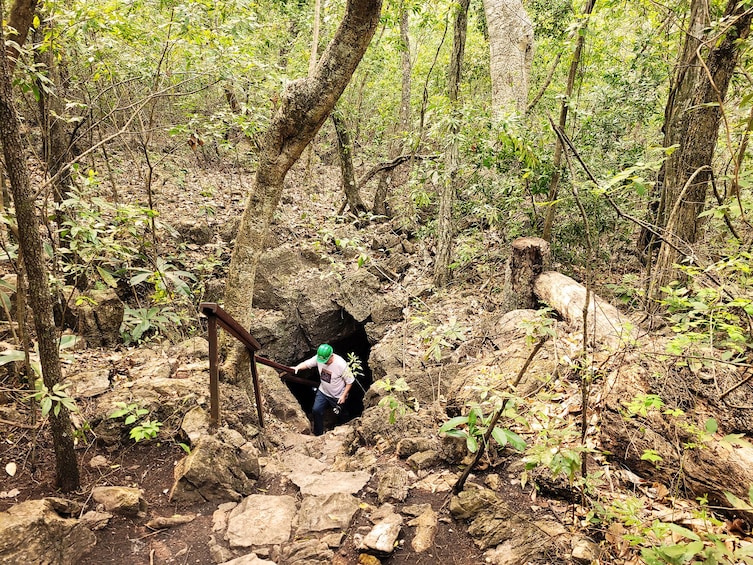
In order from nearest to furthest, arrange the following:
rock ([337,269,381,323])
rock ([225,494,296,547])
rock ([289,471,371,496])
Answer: rock ([225,494,296,547]) < rock ([289,471,371,496]) < rock ([337,269,381,323])

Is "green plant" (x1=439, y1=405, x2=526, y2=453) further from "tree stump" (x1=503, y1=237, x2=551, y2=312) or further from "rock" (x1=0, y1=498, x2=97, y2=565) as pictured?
"tree stump" (x1=503, y1=237, x2=551, y2=312)

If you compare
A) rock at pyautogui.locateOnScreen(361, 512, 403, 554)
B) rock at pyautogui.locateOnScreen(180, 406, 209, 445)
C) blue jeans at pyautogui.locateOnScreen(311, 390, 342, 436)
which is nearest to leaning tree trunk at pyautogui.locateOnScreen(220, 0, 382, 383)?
rock at pyautogui.locateOnScreen(180, 406, 209, 445)

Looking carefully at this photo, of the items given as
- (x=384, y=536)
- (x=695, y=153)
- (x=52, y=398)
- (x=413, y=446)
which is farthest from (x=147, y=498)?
(x=695, y=153)

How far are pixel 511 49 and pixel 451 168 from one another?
1.83 metres

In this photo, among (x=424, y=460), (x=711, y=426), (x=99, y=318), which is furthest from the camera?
(x=99, y=318)

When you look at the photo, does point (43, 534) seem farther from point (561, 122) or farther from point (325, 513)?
point (561, 122)

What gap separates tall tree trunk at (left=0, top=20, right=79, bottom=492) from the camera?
7.11 ft

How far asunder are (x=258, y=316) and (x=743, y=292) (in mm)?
7129

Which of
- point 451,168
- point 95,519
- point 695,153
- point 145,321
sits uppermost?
point 451,168

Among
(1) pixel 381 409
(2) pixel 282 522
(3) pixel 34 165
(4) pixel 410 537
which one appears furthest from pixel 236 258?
(3) pixel 34 165

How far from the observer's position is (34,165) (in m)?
8.44

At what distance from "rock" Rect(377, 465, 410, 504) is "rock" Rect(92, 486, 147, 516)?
5.82 feet

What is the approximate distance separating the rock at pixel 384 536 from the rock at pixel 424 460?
718mm

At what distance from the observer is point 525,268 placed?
5.74 meters
